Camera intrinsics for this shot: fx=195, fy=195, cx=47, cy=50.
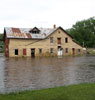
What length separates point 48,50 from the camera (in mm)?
49875

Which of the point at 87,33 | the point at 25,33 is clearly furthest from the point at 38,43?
the point at 87,33

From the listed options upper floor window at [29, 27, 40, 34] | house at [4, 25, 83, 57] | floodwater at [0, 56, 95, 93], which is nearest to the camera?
floodwater at [0, 56, 95, 93]

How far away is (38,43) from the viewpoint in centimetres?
4847

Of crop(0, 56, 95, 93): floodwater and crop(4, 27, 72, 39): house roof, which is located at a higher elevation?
crop(4, 27, 72, 39): house roof

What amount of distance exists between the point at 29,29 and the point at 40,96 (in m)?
44.7

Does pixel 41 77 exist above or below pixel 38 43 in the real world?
below

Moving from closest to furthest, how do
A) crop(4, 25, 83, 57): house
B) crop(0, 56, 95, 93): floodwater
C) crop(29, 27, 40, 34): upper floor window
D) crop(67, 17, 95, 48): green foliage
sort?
crop(0, 56, 95, 93): floodwater < crop(4, 25, 83, 57): house < crop(29, 27, 40, 34): upper floor window < crop(67, 17, 95, 48): green foliage

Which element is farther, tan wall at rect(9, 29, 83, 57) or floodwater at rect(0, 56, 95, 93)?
tan wall at rect(9, 29, 83, 57)

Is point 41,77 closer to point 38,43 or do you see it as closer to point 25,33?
point 38,43

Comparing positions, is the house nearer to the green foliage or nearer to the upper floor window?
the upper floor window

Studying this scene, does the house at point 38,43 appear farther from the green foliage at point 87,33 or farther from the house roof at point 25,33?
the green foliage at point 87,33

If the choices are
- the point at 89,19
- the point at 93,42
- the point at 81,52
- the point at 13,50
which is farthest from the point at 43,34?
the point at 89,19

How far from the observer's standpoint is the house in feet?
154

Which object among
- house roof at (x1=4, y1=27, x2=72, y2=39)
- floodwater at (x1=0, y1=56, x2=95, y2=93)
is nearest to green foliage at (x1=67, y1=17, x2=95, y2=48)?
house roof at (x1=4, y1=27, x2=72, y2=39)
